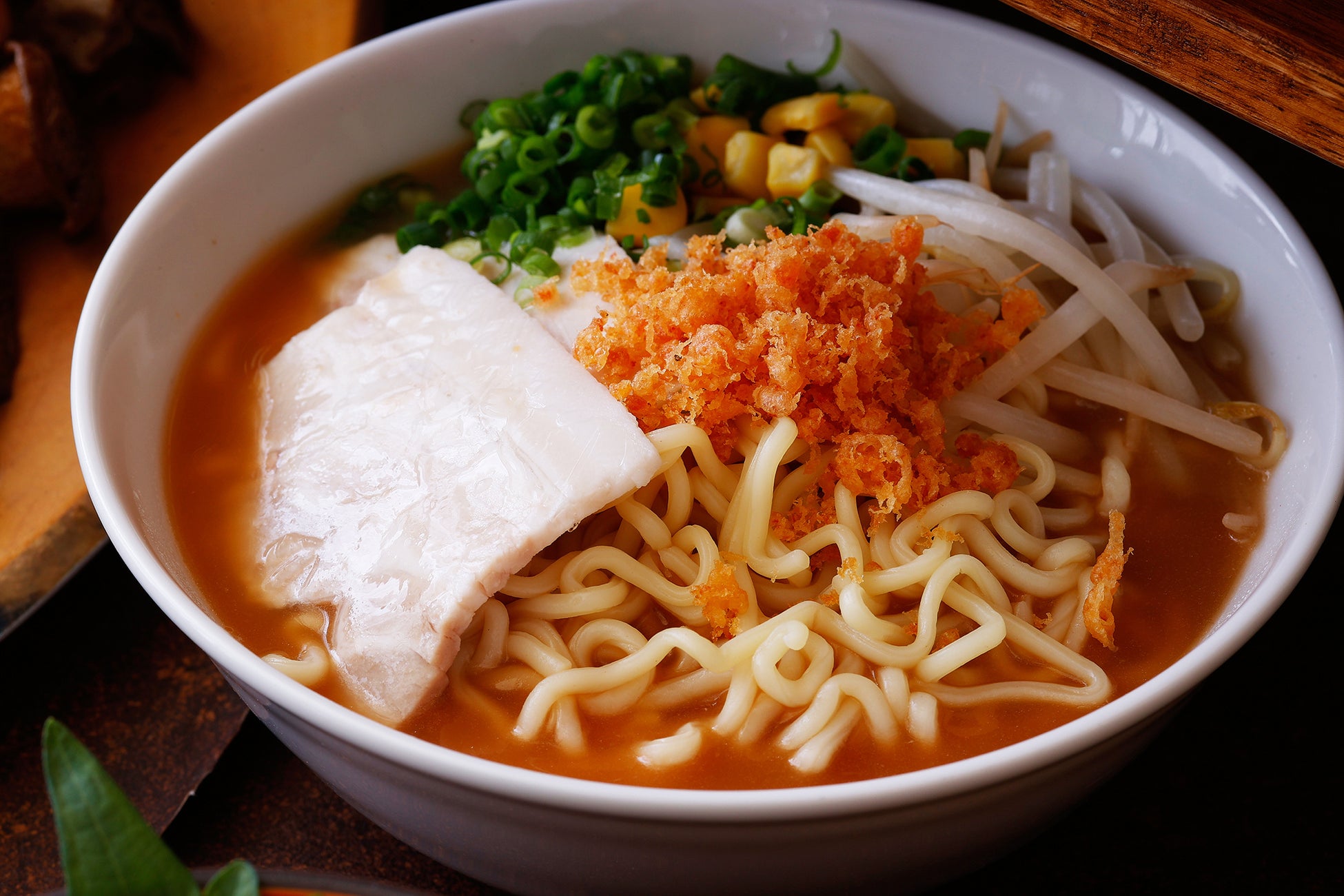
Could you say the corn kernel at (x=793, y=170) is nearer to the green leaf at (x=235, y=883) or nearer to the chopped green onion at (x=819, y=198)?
the chopped green onion at (x=819, y=198)

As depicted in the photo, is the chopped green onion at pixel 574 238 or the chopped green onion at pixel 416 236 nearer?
the chopped green onion at pixel 574 238

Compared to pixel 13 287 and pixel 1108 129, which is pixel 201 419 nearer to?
pixel 13 287

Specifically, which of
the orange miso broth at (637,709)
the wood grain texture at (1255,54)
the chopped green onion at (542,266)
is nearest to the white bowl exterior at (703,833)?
the orange miso broth at (637,709)

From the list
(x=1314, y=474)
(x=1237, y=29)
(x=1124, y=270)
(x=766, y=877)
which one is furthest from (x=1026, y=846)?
(x=1237, y=29)

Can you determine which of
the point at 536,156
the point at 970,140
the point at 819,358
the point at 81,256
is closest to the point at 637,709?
the point at 819,358

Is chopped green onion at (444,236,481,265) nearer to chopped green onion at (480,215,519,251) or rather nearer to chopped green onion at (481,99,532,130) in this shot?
chopped green onion at (480,215,519,251)

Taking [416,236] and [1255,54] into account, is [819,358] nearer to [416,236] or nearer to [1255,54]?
[1255,54]
